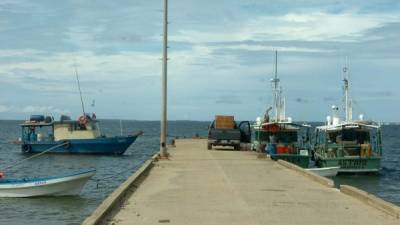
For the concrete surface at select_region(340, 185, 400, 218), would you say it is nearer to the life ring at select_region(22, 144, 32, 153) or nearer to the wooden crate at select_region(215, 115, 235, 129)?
the wooden crate at select_region(215, 115, 235, 129)

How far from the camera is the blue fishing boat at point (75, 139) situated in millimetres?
54031

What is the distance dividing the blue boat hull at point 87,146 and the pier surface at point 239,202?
33046 millimetres

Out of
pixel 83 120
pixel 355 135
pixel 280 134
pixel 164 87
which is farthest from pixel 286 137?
pixel 83 120

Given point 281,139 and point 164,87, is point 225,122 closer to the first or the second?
point 281,139

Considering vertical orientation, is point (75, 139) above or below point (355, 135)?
below

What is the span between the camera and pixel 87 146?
5394 centimetres

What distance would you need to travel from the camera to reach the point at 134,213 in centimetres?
1257

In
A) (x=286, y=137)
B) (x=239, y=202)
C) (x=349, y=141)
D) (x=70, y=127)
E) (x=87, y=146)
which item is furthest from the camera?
(x=70, y=127)

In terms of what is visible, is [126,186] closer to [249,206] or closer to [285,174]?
[249,206]

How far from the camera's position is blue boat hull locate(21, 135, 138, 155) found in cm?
5388

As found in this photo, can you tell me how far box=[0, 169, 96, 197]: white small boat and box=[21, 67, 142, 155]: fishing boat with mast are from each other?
102 feet

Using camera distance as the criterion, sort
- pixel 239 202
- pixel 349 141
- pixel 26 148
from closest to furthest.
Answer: pixel 239 202, pixel 349 141, pixel 26 148

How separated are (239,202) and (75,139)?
4195 centimetres

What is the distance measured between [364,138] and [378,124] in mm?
1178
